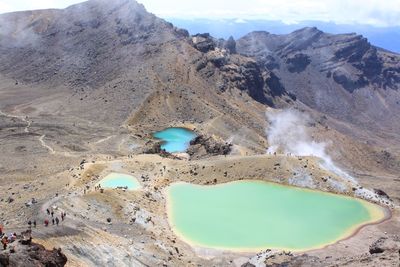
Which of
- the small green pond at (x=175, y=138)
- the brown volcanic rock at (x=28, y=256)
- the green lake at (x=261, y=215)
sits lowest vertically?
the small green pond at (x=175, y=138)

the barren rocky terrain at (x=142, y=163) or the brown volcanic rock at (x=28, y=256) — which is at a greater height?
the brown volcanic rock at (x=28, y=256)

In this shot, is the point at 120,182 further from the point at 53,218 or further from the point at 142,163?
the point at 53,218

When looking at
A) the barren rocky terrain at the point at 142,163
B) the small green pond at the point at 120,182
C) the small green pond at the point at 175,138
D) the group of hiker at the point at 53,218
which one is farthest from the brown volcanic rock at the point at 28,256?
the small green pond at the point at 175,138

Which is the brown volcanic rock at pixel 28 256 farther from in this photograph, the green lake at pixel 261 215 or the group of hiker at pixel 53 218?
the green lake at pixel 261 215

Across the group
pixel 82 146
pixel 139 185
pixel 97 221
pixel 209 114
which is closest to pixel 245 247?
pixel 97 221

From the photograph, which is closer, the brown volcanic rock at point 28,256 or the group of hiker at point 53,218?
the brown volcanic rock at point 28,256

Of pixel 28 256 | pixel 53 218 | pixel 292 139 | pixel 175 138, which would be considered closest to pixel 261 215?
pixel 53 218

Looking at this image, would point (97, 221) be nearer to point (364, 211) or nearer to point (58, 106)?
point (364, 211)

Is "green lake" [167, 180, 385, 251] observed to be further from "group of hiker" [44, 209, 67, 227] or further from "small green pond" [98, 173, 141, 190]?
"group of hiker" [44, 209, 67, 227]
